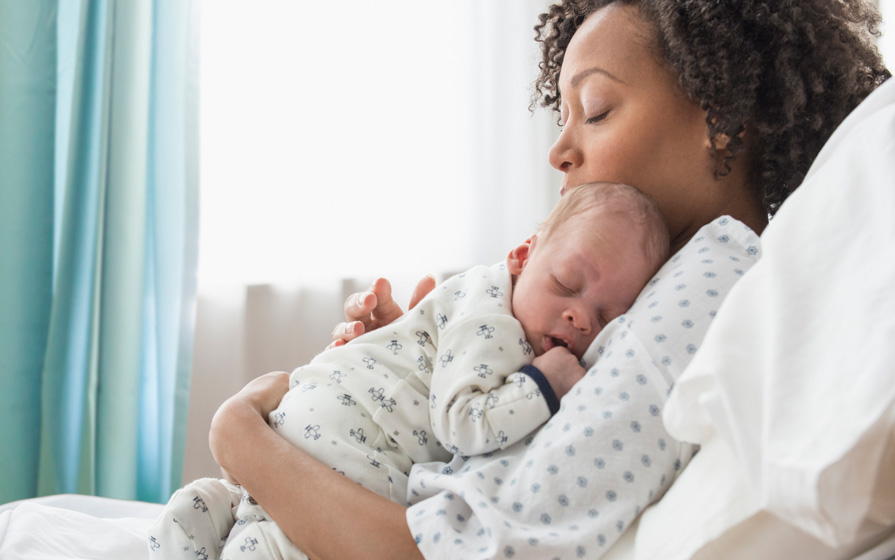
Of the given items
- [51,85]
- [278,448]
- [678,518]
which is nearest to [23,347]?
[51,85]

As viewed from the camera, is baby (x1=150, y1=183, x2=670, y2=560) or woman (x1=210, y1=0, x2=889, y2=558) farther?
woman (x1=210, y1=0, x2=889, y2=558)

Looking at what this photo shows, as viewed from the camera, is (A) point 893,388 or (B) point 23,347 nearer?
(A) point 893,388

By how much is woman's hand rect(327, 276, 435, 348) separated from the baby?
16cm

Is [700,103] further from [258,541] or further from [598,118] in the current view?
[258,541]

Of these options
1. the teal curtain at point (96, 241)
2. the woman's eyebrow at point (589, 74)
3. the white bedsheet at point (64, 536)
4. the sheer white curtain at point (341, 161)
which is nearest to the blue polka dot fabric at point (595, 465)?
the woman's eyebrow at point (589, 74)

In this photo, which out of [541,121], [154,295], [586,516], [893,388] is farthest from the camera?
[541,121]

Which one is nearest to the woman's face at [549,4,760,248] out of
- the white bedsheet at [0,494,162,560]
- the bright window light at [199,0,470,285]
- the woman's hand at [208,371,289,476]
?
the woman's hand at [208,371,289,476]

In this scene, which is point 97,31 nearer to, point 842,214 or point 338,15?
point 338,15

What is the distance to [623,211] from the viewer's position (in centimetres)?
107

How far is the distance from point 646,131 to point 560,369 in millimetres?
435

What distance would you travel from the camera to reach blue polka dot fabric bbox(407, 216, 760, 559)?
76cm

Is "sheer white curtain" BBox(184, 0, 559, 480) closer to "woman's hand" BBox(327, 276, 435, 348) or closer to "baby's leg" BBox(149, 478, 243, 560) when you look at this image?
"woman's hand" BBox(327, 276, 435, 348)

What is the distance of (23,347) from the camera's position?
2277 millimetres

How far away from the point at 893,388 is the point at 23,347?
237 cm
